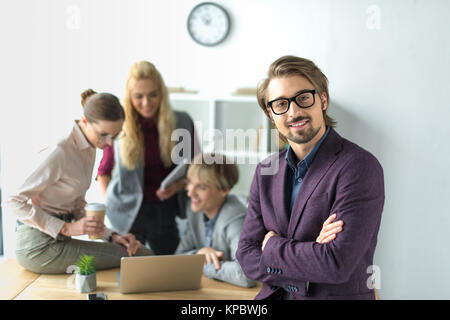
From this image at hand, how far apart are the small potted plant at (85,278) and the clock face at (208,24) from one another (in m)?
2.02

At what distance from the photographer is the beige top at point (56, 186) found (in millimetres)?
2053

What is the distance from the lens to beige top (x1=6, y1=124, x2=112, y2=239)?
2053mm

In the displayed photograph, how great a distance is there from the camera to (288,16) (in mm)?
3270

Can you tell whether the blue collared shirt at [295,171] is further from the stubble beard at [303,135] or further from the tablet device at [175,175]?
the tablet device at [175,175]

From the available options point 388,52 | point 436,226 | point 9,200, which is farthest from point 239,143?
point 9,200

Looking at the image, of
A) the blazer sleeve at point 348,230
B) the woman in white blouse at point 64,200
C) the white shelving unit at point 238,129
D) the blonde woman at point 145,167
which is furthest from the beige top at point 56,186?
the white shelving unit at point 238,129

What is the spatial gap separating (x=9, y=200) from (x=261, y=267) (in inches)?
44.8

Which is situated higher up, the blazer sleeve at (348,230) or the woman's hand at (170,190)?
the blazer sleeve at (348,230)

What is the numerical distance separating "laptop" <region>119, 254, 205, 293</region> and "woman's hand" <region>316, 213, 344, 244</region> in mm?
591

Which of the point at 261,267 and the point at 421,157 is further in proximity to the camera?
the point at 421,157

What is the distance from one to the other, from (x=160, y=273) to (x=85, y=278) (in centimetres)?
31

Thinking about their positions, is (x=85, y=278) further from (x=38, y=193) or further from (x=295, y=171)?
(x=295, y=171)

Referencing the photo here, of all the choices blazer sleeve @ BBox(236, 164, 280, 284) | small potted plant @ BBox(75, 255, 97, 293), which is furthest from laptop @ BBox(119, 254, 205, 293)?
blazer sleeve @ BBox(236, 164, 280, 284)
